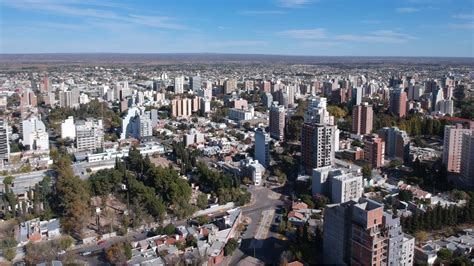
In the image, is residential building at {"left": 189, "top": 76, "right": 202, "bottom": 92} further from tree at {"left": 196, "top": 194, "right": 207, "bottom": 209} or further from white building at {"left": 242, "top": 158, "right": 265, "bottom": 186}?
tree at {"left": 196, "top": 194, "right": 207, "bottom": 209}

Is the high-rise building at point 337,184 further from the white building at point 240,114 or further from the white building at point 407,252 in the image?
the white building at point 240,114

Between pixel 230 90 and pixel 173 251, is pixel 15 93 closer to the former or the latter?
pixel 230 90

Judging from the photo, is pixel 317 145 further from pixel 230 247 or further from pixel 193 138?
pixel 193 138

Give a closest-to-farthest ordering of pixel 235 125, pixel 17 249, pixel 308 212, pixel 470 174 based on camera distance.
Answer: pixel 17 249 < pixel 308 212 < pixel 470 174 < pixel 235 125

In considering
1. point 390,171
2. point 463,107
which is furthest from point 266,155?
point 463,107

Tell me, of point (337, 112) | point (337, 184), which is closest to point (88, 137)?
point (337, 184)

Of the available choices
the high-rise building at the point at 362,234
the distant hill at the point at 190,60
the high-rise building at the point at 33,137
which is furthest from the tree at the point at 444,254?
the distant hill at the point at 190,60
